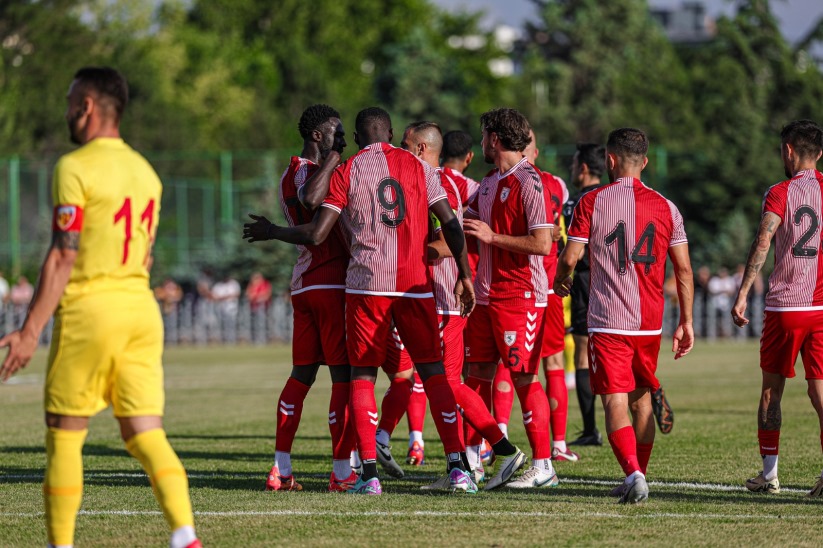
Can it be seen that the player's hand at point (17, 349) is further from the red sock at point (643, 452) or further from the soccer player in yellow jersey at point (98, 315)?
the red sock at point (643, 452)

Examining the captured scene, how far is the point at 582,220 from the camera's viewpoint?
27.3 ft

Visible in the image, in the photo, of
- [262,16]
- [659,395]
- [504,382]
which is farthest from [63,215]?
[262,16]

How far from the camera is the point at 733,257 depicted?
40.4 m

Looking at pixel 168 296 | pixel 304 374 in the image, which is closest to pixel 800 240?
pixel 304 374

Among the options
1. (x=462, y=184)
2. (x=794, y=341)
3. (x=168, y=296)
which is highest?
(x=462, y=184)

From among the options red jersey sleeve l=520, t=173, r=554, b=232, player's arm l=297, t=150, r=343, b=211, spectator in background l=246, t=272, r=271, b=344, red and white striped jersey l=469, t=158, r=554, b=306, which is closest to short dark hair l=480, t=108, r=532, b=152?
red and white striped jersey l=469, t=158, r=554, b=306

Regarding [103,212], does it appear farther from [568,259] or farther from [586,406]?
[586,406]

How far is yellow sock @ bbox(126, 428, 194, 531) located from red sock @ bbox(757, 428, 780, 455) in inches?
169

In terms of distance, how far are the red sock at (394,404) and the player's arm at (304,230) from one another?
1888 mm

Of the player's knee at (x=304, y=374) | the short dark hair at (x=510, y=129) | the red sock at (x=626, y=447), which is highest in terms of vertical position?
the short dark hair at (x=510, y=129)

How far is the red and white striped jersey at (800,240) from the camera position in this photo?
869cm

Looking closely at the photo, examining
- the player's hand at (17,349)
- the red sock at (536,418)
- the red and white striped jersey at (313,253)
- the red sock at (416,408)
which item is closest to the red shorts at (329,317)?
the red and white striped jersey at (313,253)

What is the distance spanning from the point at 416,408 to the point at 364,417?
2538 millimetres

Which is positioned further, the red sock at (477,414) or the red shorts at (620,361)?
the red sock at (477,414)
